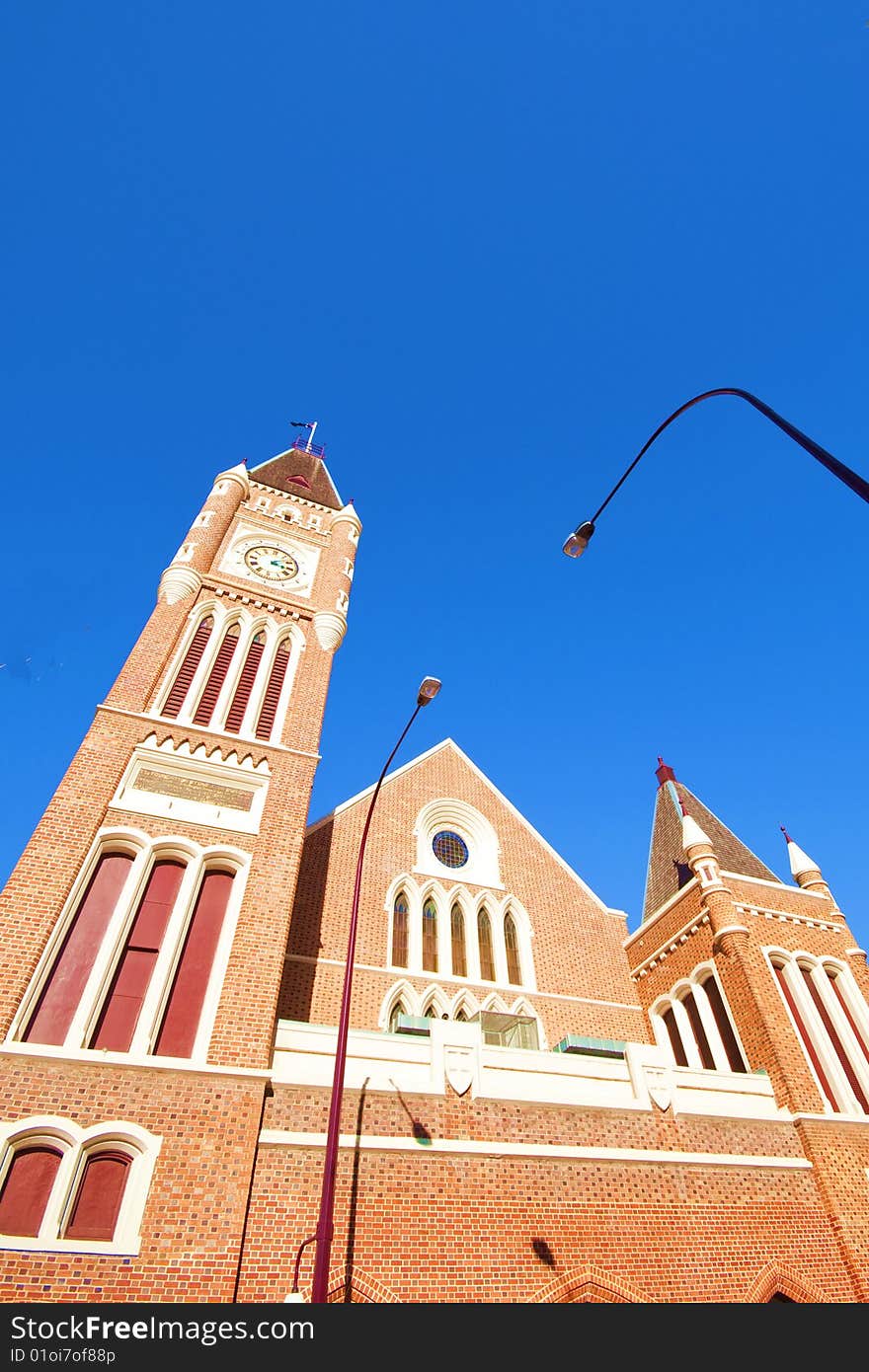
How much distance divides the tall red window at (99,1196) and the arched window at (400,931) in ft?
30.1

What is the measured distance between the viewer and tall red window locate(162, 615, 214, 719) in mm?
19078

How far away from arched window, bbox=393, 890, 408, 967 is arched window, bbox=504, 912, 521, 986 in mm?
3264

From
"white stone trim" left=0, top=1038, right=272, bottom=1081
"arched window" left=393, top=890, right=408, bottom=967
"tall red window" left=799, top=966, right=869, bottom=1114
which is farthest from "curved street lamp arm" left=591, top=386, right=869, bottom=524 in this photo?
"tall red window" left=799, top=966, right=869, bottom=1114

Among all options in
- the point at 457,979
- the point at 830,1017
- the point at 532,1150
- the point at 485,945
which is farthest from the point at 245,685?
the point at 830,1017

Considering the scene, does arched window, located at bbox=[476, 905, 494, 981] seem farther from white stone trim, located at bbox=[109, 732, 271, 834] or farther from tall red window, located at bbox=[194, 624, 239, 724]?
tall red window, located at bbox=[194, 624, 239, 724]

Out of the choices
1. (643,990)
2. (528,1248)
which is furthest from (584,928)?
(528,1248)

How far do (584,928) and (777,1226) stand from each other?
9.56m

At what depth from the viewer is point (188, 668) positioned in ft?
66.8

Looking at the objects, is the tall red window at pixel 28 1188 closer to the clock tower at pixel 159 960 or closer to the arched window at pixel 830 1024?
the clock tower at pixel 159 960

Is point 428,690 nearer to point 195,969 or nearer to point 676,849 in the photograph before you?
point 195,969

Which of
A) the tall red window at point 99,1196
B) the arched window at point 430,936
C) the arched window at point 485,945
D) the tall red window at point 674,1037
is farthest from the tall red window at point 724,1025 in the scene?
the tall red window at point 99,1196

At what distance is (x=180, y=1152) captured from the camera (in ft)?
36.4
